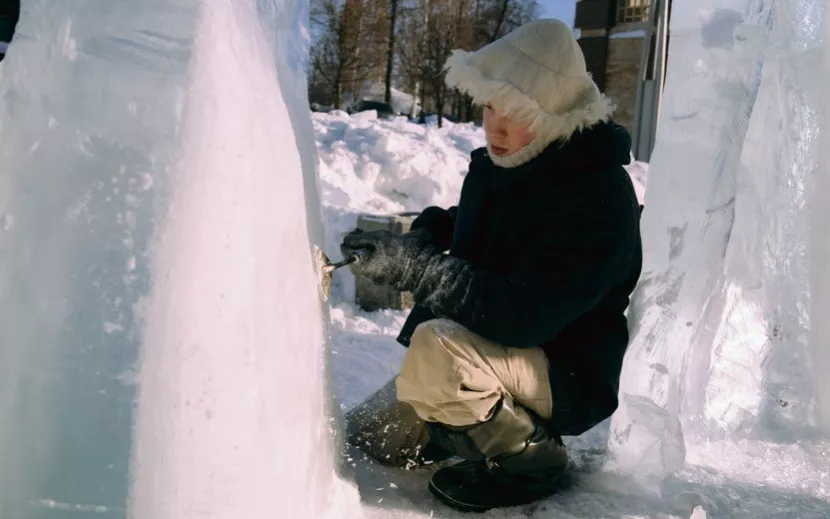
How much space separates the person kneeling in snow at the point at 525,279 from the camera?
5.55 feet

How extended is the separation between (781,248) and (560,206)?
1.12 metres

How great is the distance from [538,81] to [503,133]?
0.15 m

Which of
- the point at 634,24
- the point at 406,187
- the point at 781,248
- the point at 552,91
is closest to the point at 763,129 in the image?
the point at 781,248

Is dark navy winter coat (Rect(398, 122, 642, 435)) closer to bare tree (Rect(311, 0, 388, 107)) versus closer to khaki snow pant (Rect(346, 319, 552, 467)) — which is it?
khaki snow pant (Rect(346, 319, 552, 467))

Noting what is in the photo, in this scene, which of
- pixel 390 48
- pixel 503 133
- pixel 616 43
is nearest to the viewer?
pixel 503 133

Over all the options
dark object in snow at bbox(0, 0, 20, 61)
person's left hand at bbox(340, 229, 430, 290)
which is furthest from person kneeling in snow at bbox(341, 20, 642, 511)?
dark object in snow at bbox(0, 0, 20, 61)

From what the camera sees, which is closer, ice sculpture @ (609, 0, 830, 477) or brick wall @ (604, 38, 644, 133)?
ice sculpture @ (609, 0, 830, 477)

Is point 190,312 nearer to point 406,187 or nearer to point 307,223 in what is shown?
point 307,223

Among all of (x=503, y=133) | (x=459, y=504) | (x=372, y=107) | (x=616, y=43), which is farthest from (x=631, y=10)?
(x=459, y=504)

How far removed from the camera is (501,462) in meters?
1.83

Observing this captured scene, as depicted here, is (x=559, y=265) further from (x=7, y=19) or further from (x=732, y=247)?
(x=7, y=19)

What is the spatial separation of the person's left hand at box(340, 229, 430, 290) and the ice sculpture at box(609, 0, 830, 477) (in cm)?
75

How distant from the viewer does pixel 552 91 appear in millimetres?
1755

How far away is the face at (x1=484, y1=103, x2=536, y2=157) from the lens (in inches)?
70.6
